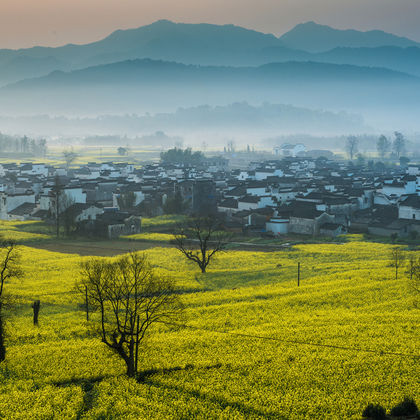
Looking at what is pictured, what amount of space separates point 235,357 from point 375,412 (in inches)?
289

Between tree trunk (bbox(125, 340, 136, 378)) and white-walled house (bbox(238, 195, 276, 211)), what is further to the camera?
white-walled house (bbox(238, 195, 276, 211))

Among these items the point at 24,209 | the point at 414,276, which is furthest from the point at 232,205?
the point at 414,276

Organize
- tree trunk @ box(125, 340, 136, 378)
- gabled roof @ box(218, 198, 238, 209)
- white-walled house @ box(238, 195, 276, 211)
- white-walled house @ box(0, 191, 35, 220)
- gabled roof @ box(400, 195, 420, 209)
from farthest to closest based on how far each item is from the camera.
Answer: white-walled house @ box(0, 191, 35, 220), gabled roof @ box(218, 198, 238, 209), white-walled house @ box(238, 195, 276, 211), gabled roof @ box(400, 195, 420, 209), tree trunk @ box(125, 340, 136, 378)

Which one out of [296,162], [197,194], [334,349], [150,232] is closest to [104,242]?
[150,232]

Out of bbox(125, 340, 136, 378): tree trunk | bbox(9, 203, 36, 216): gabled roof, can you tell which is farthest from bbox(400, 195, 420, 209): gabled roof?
bbox(125, 340, 136, 378): tree trunk

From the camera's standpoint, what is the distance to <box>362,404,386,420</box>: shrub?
1888 cm

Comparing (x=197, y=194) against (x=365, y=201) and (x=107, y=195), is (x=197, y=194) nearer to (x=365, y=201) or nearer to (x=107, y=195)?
(x=107, y=195)

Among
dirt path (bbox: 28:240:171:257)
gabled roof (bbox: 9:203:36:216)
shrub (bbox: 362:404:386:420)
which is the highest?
gabled roof (bbox: 9:203:36:216)

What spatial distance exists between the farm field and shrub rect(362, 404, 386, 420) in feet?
1.27

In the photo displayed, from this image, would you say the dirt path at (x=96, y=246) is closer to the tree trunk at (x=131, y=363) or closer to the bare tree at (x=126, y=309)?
the bare tree at (x=126, y=309)

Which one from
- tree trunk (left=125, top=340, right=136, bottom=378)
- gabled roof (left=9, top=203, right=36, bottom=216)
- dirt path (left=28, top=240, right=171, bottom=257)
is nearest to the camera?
tree trunk (left=125, top=340, right=136, bottom=378)

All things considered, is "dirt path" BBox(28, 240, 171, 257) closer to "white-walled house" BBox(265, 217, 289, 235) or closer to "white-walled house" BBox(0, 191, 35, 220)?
"white-walled house" BBox(265, 217, 289, 235)

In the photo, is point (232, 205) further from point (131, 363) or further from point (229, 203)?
point (131, 363)

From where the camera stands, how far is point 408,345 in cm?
2638
